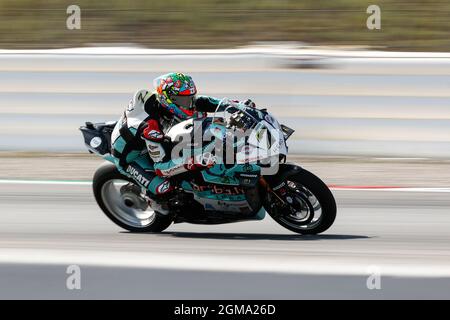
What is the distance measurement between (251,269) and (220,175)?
7.02 feet

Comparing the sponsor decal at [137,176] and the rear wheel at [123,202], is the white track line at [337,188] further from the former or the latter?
the sponsor decal at [137,176]

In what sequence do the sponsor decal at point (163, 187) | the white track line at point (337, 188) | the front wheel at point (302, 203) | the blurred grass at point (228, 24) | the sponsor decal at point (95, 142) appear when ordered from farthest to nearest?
the blurred grass at point (228, 24)
the white track line at point (337, 188)
the sponsor decal at point (95, 142)
the sponsor decal at point (163, 187)
the front wheel at point (302, 203)

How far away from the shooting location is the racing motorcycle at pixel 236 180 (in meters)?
6.89

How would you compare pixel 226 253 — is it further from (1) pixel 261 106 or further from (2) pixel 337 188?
(1) pixel 261 106

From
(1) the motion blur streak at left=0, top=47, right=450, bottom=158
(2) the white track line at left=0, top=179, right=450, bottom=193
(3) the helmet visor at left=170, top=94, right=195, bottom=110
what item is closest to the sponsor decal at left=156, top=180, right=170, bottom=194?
(3) the helmet visor at left=170, top=94, right=195, bottom=110

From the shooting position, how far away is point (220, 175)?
7199mm

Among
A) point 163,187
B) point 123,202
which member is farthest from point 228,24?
point 163,187

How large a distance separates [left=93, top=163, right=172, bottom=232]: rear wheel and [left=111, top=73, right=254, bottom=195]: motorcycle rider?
0.21 metres

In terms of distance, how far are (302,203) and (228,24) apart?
6745mm

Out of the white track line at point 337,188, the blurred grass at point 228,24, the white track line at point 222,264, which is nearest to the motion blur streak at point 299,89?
the white track line at point 337,188

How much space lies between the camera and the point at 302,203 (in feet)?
22.9

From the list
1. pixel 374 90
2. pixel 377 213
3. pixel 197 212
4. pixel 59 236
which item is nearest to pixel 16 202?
pixel 59 236

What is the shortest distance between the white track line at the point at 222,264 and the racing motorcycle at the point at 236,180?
1474 millimetres

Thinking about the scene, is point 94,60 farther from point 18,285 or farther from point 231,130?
point 18,285
